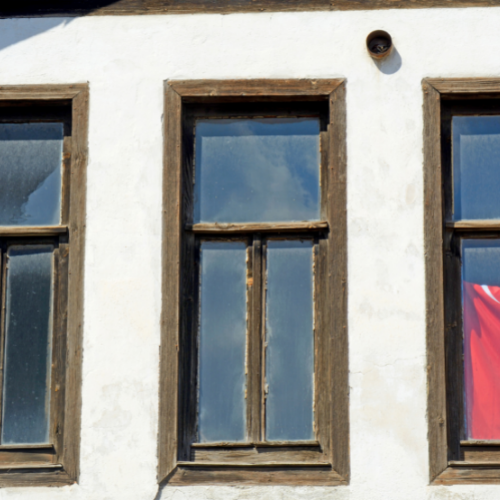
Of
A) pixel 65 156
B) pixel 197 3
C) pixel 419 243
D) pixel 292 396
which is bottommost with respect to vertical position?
pixel 292 396

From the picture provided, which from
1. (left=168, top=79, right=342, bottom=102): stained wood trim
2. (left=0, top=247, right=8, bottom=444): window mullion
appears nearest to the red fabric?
(left=168, top=79, right=342, bottom=102): stained wood trim

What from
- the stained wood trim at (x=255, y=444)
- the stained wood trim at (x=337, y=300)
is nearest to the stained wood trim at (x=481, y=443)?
the stained wood trim at (x=337, y=300)

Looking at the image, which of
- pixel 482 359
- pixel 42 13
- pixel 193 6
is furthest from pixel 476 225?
pixel 42 13

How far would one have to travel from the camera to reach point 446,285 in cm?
529

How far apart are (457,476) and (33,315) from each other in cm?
232

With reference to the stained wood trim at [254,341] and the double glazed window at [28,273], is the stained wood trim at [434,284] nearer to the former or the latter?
the stained wood trim at [254,341]

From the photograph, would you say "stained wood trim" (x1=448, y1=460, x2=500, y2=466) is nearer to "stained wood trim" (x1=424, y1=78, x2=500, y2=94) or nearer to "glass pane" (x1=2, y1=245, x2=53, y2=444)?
"stained wood trim" (x1=424, y1=78, x2=500, y2=94)

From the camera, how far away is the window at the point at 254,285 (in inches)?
201

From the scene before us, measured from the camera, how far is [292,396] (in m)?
5.21

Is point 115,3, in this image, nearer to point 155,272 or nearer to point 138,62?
point 138,62

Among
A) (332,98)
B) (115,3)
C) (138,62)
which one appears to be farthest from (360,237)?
(115,3)

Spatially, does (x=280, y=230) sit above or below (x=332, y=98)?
below

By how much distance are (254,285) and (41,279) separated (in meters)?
1.14

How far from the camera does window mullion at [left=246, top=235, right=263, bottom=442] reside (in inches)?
204
